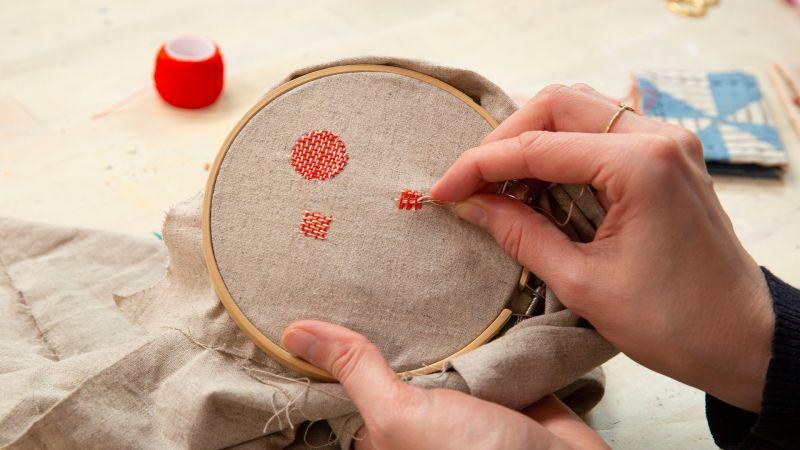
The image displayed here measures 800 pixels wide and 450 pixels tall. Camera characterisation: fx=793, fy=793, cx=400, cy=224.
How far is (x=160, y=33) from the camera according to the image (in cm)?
189

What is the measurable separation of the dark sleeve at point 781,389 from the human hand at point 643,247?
0.01 m

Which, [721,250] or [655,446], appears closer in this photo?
[721,250]

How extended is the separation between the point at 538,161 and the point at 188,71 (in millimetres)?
953

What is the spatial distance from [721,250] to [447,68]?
0.44 m

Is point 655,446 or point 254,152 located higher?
point 254,152

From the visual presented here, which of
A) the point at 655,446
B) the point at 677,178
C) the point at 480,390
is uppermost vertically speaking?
the point at 677,178

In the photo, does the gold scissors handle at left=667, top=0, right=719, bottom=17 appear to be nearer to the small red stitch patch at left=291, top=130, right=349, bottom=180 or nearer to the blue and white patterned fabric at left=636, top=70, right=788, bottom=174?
the blue and white patterned fabric at left=636, top=70, right=788, bottom=174

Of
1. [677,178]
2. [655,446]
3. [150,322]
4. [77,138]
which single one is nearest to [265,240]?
[150,322]

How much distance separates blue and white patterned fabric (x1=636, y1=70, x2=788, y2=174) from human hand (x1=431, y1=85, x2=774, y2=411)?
80cm

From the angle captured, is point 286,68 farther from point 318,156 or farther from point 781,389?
point 781,389

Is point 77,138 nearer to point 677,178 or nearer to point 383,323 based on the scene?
point 383,323

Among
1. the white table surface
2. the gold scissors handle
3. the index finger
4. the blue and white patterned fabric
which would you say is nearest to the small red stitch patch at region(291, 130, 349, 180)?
the index finger

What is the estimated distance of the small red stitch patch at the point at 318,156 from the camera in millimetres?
1063

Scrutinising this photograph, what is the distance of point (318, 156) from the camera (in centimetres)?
107
